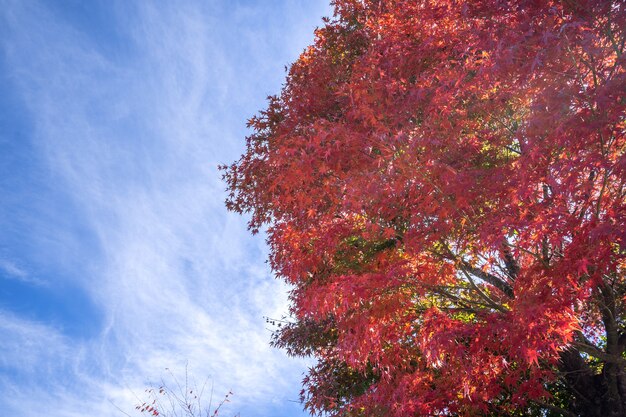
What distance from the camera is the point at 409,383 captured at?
6.46 metres

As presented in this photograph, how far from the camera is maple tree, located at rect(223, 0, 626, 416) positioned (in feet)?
16.3

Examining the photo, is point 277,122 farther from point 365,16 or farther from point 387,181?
point 387,181

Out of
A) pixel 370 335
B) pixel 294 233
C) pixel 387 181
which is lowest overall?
pixel 370 335

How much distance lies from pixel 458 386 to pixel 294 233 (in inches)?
129

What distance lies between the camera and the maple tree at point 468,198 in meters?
4.96

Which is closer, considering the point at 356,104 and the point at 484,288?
the point at 356,104

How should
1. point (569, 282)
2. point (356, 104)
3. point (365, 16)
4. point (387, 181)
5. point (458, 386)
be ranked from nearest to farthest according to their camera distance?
point (569, 282), point (387, 181), point (458, 386), point (356, 104), point (365, 16)

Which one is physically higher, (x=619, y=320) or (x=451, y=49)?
(x=451, y=49)

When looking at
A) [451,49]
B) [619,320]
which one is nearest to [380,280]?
[451,49]

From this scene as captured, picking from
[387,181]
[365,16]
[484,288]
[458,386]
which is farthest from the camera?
[365,16]

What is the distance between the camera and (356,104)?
7.32 metres

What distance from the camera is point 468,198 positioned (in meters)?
5.65

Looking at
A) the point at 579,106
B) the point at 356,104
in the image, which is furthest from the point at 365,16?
the point at 579,106

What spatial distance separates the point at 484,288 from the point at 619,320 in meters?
2.29
